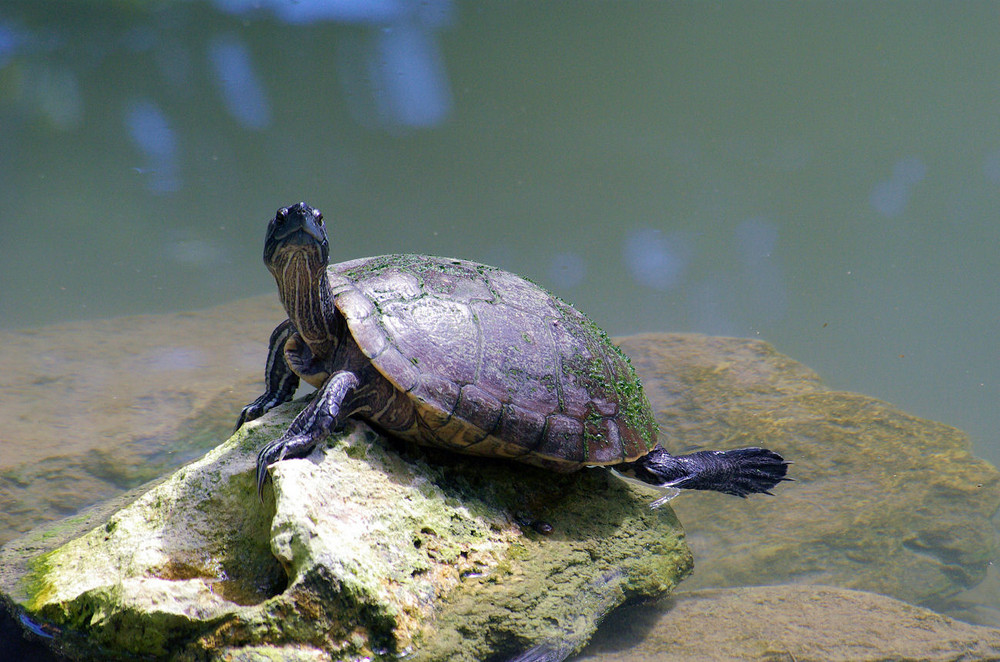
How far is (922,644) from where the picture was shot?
6.88ft

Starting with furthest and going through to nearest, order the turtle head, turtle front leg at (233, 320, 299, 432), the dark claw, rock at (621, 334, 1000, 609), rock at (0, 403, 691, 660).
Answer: rock at (621, 334, 1000, 609) < turtle front leg at (233, 320, 299, 432) < the turtle head < the dark claw < rock at (0, 403, 691, 660)

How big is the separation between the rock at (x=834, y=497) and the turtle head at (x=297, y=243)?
Result: 7.89 feet

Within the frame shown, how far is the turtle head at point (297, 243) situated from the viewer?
2.03m

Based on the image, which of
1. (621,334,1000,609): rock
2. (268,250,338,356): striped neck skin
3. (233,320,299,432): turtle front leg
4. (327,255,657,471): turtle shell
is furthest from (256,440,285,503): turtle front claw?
(621,334,1000,609): rock

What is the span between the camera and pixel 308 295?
7.11 feet

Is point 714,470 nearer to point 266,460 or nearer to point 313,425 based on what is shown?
point 313,425

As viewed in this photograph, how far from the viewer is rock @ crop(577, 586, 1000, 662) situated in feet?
6.70

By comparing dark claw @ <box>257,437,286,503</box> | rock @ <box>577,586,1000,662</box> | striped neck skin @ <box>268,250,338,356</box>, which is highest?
striped neck skin @ <box>268,250,338,356</box>

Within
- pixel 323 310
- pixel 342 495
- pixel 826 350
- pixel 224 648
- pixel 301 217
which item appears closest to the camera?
pixel 224 648

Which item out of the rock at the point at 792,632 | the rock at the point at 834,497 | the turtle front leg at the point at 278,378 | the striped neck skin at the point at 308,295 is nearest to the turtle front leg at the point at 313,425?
the striped neck skin at the point at 308,295

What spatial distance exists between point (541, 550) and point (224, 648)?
104cm

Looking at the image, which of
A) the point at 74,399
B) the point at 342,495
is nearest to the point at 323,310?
the point at 342,495

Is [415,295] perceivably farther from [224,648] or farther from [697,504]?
[697,504]

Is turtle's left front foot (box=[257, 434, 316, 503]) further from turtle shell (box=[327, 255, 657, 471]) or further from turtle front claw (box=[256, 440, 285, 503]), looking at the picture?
turtle shell (box=[327, 255, 657, 471])
